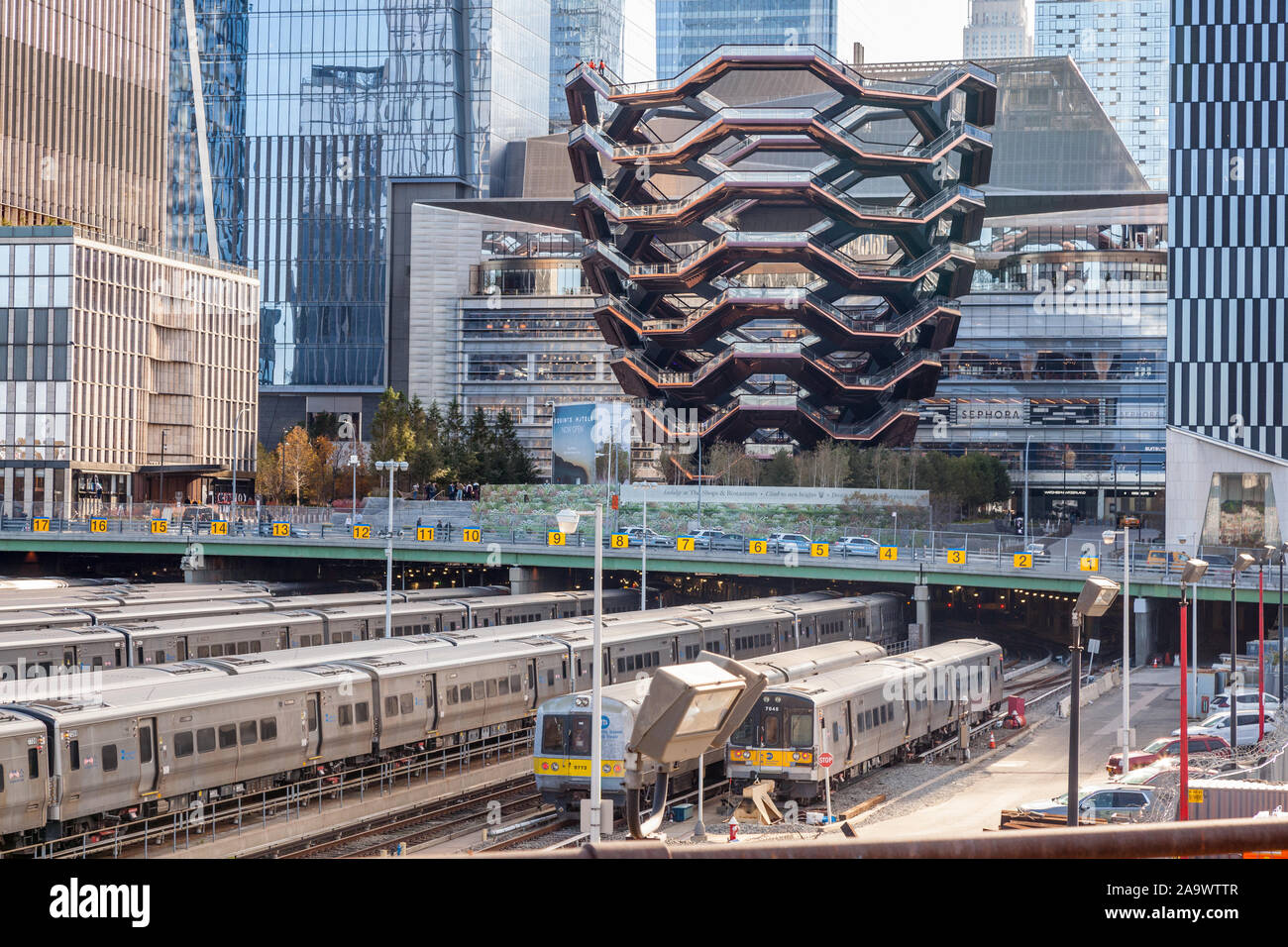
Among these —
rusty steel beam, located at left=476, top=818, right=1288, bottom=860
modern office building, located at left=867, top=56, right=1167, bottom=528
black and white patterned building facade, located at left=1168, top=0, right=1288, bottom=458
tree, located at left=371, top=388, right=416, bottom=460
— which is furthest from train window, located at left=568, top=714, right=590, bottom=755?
modern office building, located at left=867, top=56, right=1167, bottom=528

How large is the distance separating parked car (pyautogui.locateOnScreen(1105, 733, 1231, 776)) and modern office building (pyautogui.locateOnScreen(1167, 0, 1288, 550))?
188 ft

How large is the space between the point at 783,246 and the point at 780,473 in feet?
58.6

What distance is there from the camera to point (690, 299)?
159 meters

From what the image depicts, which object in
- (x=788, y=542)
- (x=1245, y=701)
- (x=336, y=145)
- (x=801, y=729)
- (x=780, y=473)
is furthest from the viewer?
(x=336, y=145)

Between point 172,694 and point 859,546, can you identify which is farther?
point 859,546

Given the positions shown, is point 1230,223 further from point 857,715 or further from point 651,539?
point 857,715

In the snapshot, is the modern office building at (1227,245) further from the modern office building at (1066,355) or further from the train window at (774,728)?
the train window at (774,728)

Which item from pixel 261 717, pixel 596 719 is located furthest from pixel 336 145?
pixel 596 719

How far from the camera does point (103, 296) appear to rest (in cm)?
12469

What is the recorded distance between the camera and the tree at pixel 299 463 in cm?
12600

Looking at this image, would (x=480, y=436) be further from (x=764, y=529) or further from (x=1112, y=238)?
(x=1112, y=238)

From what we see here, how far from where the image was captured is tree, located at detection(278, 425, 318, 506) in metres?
126

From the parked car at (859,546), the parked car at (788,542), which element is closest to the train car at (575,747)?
the parked car at (859,546)

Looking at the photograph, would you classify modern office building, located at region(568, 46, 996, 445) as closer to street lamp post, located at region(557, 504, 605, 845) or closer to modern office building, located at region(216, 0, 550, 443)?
modern office building, located at region(216, 0, 550, 443)
